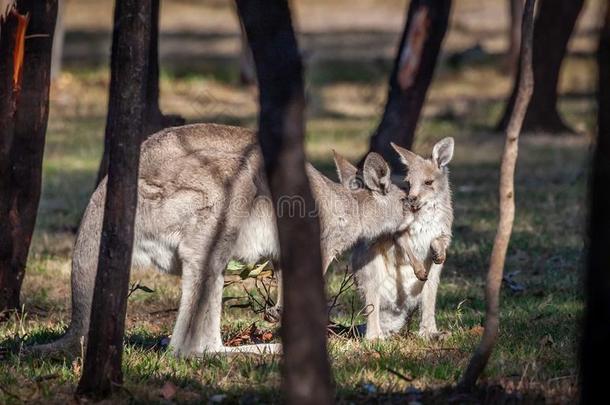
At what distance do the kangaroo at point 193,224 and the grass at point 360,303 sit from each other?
0.26 meters

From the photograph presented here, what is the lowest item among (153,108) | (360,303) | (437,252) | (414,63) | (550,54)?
(360,303)

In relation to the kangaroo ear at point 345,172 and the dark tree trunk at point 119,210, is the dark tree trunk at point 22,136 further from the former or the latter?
the dark tree trunk at point 119,210

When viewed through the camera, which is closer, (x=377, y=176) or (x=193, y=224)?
(x=193, y=224)

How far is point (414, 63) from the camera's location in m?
12.1

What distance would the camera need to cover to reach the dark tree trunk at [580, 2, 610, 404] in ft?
12.9

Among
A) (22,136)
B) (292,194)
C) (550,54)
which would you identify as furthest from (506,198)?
(550,54)

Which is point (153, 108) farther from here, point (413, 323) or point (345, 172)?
point (413, 323)

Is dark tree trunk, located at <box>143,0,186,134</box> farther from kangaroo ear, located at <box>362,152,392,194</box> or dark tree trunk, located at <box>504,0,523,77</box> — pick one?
dark tree trunk, located at <box>504,0,523,77</box>

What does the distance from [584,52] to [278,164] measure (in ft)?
81.6

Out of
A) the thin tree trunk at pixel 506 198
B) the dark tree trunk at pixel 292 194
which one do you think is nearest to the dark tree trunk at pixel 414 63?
the thin tree trunk at pixel 506 198

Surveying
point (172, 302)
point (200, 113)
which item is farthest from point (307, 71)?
point (172, 302)

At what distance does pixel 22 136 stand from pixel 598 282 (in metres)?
4.74

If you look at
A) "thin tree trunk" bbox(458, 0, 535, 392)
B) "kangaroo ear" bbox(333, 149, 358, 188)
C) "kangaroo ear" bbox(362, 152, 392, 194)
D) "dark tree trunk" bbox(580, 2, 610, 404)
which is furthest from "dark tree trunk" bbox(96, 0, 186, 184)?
"dark tree trunk" bbox(580, 2, 610, 404)

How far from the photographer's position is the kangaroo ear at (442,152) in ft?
24.7
